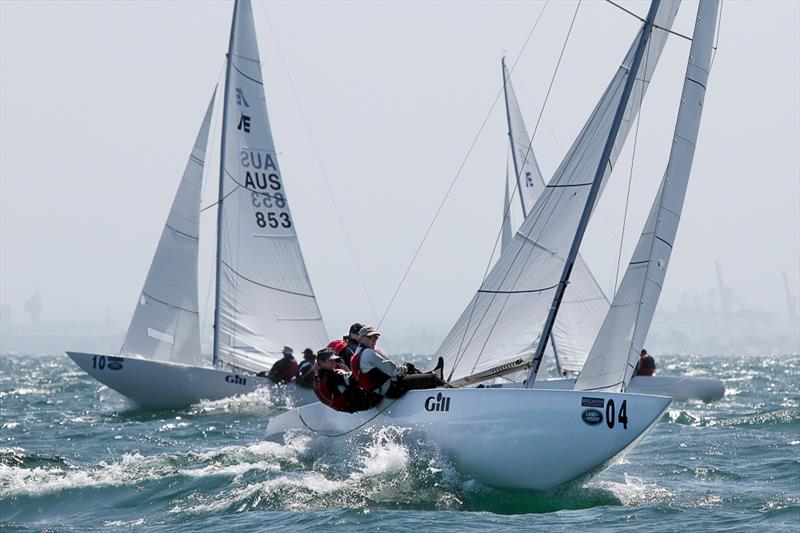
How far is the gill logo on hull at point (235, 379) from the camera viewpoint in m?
18.5

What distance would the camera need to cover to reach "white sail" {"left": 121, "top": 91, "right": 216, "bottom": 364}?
62.2 ft

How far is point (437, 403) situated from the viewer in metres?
9.91

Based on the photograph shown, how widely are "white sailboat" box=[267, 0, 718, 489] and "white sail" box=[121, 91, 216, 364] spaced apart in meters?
7.00

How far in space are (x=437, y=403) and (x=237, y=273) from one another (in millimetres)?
10564

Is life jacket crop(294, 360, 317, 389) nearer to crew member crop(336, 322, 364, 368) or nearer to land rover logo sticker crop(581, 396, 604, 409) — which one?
crew member crop(336, 322, 364, 368)

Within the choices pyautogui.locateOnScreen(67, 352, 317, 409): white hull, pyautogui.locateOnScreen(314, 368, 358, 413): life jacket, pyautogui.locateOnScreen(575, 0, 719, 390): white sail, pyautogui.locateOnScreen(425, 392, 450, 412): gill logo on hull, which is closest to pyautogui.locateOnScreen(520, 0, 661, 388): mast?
pyautogui.locateOnScreen(575, 0, 719, 390): white sail

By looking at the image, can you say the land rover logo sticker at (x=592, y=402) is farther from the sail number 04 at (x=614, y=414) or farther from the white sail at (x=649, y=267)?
the white sail at (x=649, y=267)

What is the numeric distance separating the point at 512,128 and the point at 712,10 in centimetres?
1305

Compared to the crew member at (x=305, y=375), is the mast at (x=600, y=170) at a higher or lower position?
higher

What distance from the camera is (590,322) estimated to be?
73.5 feet

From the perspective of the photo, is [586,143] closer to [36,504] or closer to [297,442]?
[297,442]

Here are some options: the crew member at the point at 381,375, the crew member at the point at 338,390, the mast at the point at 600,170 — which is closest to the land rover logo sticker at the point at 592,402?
the mast at the point at 600,170

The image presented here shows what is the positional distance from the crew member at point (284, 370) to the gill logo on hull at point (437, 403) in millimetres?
8796

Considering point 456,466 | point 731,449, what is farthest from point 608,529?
point 731,449
